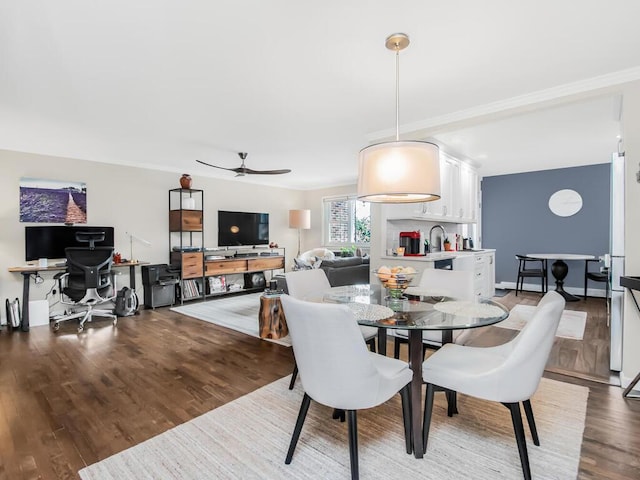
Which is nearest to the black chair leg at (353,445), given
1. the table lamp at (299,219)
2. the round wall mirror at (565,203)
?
the table lamp at (299,219)

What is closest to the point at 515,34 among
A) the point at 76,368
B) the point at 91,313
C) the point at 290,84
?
the point at 290,84

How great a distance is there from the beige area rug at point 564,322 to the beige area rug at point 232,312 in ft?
9.25

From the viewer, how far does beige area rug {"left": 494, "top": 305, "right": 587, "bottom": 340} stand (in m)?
3.90

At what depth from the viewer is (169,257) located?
6020 millimetres

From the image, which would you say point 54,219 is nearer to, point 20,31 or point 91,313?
point 91,313

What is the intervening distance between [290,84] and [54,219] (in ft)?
13.5

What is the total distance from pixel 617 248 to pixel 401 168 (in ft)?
6.52

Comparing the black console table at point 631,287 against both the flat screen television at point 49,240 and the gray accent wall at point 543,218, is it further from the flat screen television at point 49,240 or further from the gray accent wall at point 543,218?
the flat screen television at point 49,240

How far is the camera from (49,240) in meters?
4.62

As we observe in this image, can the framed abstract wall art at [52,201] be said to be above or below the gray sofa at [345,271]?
above

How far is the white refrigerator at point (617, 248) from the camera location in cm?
261

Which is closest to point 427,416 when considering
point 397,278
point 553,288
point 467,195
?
point 397,278

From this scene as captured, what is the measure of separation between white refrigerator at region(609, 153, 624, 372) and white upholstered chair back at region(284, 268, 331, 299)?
229cm

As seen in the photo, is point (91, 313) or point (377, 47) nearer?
point (377, 47)
